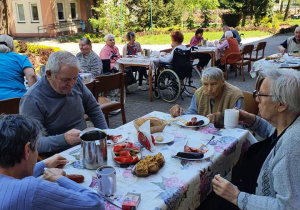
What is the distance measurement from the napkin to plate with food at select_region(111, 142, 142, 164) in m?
0.08

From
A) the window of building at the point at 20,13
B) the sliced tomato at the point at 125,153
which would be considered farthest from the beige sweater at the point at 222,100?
the window of building at the point at 20,13

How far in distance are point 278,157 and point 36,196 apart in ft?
3.58

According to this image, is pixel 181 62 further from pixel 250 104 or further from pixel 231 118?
pixel 231 118

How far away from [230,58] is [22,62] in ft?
19.5

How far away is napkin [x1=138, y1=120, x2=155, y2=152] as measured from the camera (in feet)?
6.23

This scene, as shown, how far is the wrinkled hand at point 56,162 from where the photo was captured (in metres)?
1.69

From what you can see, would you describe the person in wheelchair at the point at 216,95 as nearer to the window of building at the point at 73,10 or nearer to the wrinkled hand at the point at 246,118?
the wrinkled hand at the point at 246,118

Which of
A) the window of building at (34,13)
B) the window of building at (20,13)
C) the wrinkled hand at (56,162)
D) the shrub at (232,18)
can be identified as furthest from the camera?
the shrub at (232,18)

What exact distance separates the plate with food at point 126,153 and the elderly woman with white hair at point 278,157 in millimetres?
497

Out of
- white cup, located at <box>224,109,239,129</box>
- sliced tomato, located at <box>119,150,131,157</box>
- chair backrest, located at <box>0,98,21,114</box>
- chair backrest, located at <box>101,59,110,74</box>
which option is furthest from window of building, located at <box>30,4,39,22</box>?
Answer: sliced tomato, located at <box>119,150,131,157</box>

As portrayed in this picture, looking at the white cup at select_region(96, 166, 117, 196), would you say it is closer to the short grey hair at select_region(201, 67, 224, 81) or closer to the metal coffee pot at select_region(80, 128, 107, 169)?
the metal coffee pot at select_region(80, 128, 107, 169)

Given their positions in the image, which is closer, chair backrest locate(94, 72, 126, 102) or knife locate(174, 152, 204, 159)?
knife locate(174, 152, 204, 159)

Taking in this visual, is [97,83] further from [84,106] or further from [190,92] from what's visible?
[190,92]

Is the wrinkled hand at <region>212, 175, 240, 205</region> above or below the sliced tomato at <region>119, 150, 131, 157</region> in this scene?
below
